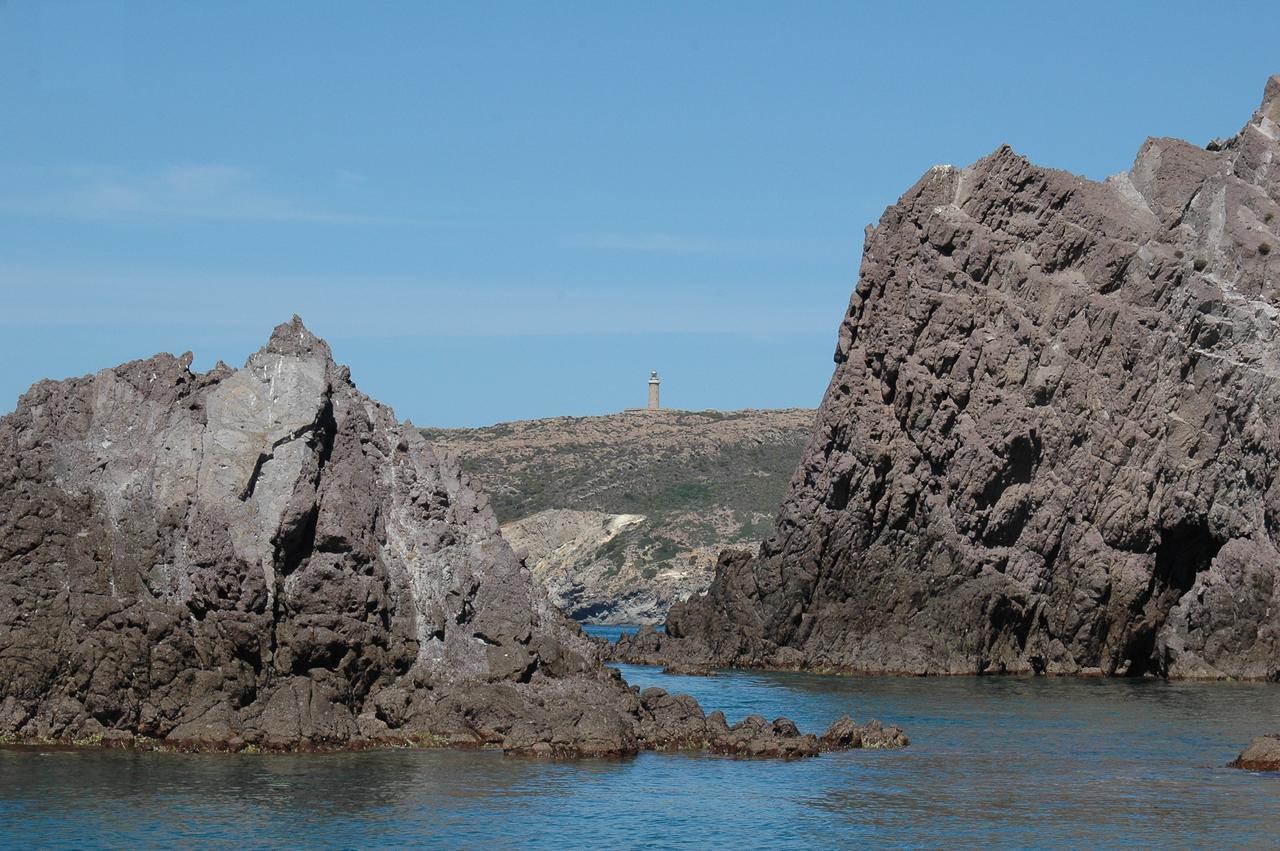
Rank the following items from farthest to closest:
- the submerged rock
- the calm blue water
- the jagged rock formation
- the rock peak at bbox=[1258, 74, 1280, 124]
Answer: the rock peak at bbox=[1258, 74, 1280, 124]
the jagged rock formation
the submerged rock
the calm blue water

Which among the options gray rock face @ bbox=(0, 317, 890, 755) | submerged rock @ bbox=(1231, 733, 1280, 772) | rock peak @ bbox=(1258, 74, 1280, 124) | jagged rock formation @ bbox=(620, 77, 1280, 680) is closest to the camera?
gray rock face @ bbox=(0, 317, 890, 755)

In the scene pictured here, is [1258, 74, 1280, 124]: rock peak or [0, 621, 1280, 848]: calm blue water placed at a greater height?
[1258, 74, 1280, 124]: rock peak

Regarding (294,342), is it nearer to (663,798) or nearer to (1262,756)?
(663,798)

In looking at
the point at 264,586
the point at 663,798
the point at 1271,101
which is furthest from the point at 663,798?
the point at 1271,101

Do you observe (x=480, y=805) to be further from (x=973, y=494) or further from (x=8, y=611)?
(x=973, y=494)


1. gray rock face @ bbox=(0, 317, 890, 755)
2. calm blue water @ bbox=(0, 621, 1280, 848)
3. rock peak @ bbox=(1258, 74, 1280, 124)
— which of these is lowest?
calm blue water @ bbox=(0, 621, 1280, 848)

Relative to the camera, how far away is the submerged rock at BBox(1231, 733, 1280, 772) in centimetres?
4447

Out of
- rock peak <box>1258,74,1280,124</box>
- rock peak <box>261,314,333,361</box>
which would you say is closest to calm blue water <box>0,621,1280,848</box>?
rock peak <box>261,314,333,361</box>

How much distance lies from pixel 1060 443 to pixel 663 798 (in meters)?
43.5

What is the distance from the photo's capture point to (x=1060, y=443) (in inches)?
3108

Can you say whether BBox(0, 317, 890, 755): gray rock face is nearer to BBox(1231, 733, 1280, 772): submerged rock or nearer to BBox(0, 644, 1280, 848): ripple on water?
BBox(0, 644, 1280, 848): ripple on water

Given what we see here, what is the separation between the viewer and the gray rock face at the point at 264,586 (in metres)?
43.2

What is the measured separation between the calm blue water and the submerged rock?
0.72 meters

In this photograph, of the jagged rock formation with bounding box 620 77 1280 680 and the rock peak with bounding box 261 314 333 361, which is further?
the jagged rock formation with bounding box 620 77 1280 680
